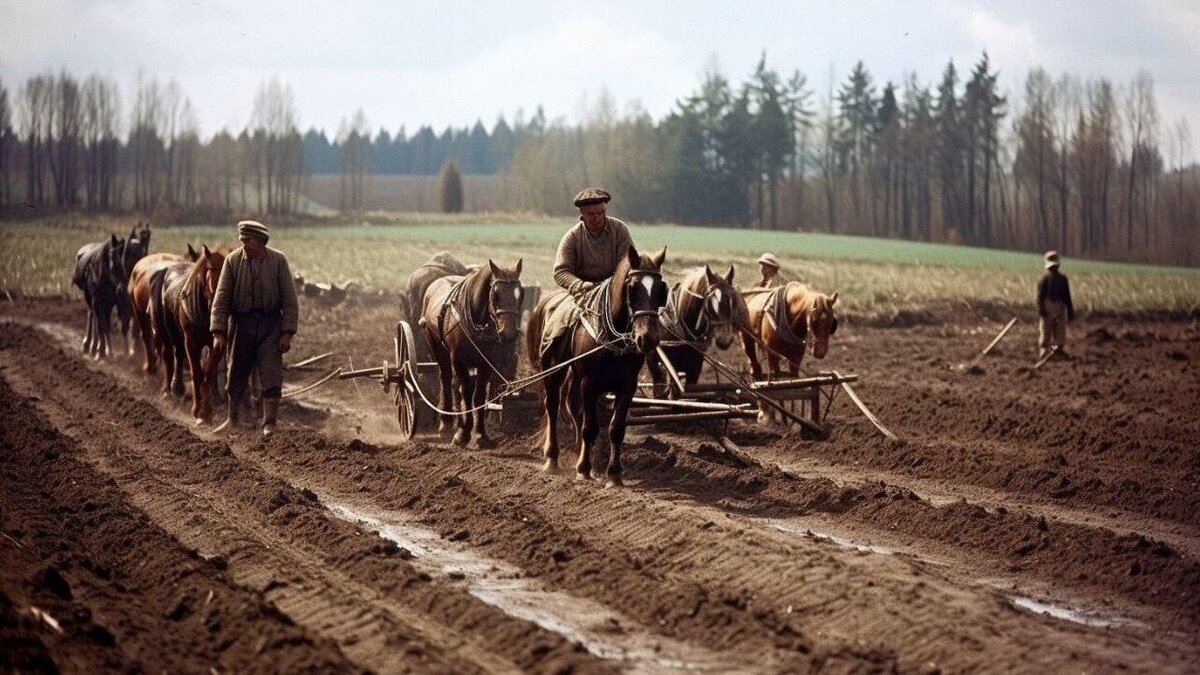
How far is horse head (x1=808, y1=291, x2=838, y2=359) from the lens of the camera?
15625 mm

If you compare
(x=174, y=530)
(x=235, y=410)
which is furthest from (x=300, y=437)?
(x=174, y=530)

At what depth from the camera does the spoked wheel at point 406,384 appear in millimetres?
15414

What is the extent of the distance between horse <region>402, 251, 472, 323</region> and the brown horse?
11.2ft

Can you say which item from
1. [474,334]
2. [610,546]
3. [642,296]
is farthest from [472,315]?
[610,546]

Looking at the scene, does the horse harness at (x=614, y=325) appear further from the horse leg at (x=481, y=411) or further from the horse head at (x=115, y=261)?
the horse head at (x=115, y=261)

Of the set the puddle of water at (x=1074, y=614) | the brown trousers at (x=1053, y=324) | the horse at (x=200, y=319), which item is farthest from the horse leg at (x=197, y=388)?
the brown trousers at (x=1053, y=324)

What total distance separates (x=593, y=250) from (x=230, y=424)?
5320mm

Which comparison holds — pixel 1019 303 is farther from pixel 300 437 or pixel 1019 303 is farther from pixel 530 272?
pixel 300 437

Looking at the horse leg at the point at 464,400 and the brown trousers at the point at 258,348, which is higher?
the brown trousers at the point at 258,348

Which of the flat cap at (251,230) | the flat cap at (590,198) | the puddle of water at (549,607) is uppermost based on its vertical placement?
the flat cap at (590,198)

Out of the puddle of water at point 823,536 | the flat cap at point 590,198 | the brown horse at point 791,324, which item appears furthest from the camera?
the brown horse at point 791,324

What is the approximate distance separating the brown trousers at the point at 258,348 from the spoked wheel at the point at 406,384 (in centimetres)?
130

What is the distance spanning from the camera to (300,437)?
1462 cm

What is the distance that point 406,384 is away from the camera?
15.5 metres
